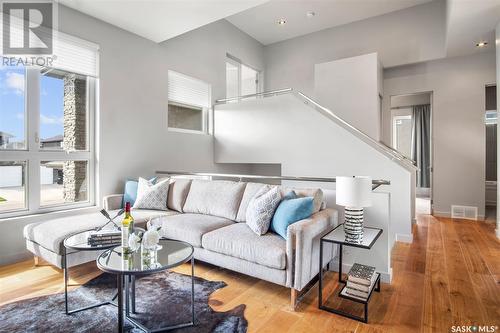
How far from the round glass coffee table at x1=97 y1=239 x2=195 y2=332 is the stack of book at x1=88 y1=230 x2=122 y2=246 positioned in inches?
6.9

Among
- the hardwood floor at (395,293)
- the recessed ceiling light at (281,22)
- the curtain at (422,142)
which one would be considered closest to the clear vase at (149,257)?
the hardwood floor at (395,293)

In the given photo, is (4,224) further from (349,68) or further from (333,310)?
(349,68)

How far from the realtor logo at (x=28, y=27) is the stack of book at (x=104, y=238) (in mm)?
2588

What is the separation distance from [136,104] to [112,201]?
156 cm

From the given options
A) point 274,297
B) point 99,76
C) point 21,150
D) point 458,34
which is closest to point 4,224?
point 21,150

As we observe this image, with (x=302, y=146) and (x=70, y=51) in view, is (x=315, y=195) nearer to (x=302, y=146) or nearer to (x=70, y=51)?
(x=302, y=146)

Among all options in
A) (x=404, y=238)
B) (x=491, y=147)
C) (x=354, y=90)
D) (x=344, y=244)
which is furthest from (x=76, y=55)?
(x=491, y=147)

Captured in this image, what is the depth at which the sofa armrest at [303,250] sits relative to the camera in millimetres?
2074

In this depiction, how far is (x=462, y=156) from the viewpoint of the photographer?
5426 millimetres

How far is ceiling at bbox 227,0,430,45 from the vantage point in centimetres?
534

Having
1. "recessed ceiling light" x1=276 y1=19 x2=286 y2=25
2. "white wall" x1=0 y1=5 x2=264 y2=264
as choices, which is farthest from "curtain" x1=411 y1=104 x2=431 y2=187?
"white wall" x1=0 y1=5 x2=264 y2=264

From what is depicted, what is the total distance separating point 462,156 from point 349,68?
2837 mm

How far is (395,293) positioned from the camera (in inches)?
94.6

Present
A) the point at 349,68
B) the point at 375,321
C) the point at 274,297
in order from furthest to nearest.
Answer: the point at 349,68
the point at 274,297
the point at 375,321
